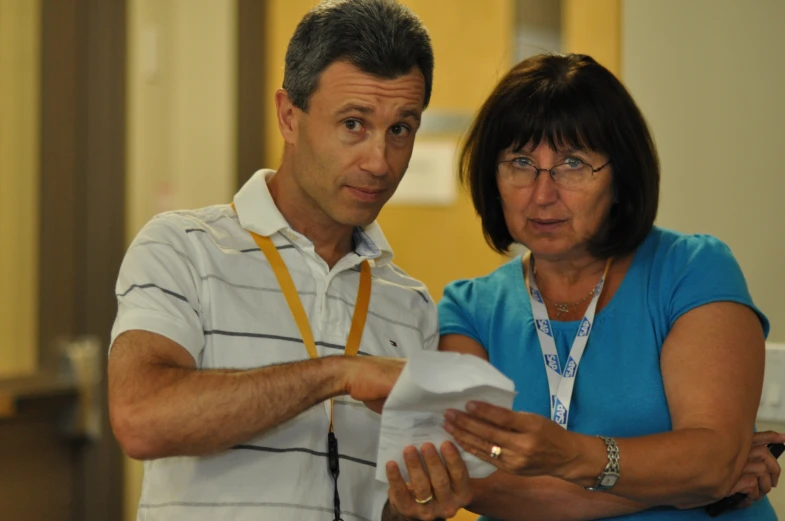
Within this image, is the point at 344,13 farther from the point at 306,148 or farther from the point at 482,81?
the point at 482,81

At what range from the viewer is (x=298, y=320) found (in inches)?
69.2

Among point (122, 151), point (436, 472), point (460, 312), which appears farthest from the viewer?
point (122, 151)

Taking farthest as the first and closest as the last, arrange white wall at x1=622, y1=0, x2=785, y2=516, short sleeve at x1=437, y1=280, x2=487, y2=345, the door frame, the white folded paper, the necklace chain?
the door frame, white wall at x1=622, y1=0, x2=785, y2=516, short sleeve at x1=437, y1=280, x2=487, y2=345, the necklace chain, the white folded paper

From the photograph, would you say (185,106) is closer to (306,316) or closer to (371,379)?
(306,316)

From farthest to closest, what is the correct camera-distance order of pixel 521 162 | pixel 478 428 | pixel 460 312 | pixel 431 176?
pixel 431 176
pixel 460 312
pixel 521 162
pixel 478 428

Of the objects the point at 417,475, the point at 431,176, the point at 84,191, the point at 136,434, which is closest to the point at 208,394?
the point at 136,434

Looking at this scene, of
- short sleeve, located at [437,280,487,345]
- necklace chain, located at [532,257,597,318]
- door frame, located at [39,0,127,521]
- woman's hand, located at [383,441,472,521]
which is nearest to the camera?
woman's hand, located at [383,441,472,521]

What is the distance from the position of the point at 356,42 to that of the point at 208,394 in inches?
28.6

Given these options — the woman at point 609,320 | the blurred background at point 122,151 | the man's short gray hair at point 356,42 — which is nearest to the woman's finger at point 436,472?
the woman at point 609,320

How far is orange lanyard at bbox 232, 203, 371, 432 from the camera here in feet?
5.74

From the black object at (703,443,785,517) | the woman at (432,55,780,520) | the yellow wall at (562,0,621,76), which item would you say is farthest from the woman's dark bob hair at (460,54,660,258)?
the yellow wall at (562,0,621,76)

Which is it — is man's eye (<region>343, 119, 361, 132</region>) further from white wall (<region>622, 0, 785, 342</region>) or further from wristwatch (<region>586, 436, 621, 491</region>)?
white wall (<region>622, 0, 785, 342</region>)

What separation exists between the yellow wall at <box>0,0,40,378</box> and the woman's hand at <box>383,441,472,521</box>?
2.05 metres

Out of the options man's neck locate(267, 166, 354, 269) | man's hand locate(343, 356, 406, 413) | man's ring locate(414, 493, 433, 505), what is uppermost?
man's neck locate(267, 166, 354, 269)
